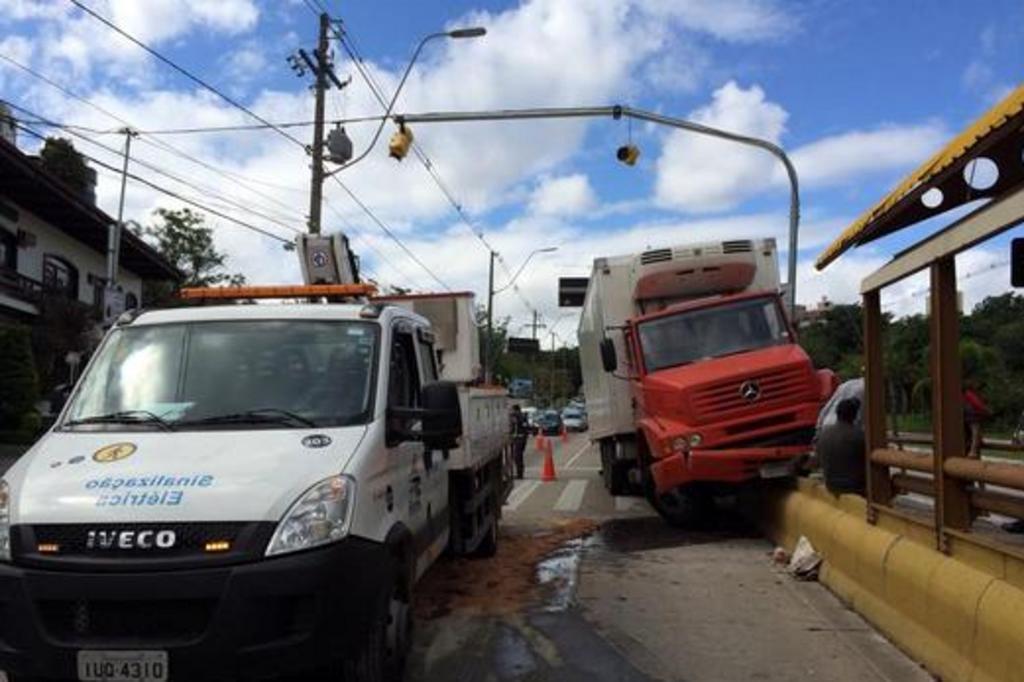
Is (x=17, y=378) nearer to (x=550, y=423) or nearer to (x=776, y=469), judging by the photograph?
(x=776, y=469)

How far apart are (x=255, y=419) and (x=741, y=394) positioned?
7831mm

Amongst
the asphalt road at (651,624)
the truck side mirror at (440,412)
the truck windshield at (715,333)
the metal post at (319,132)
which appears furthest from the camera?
the metal post at (319,132)

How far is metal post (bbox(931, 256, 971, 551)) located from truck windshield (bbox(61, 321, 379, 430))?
3.48m

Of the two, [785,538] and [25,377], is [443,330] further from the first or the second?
[25,377]

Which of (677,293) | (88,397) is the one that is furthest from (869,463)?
(677,293)

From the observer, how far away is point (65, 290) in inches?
1432

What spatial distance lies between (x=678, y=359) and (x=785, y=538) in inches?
126

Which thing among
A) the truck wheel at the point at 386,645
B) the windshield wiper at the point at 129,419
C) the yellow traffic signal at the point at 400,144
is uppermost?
the yellow traffic signal at the point at 400,144

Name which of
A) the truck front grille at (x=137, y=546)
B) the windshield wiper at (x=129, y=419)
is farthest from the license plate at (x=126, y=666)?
the windshield wiper at (x=129, y=419)

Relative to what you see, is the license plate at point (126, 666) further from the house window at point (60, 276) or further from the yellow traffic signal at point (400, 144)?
the house window at point (60, 276)

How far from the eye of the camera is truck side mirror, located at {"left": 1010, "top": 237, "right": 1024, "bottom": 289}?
6.40 meters

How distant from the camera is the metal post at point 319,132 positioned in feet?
72.8

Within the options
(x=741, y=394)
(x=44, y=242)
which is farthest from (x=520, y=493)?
(x=44, y=242)

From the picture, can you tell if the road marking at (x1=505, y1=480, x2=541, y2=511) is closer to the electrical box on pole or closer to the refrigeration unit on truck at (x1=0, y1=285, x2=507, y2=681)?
the electrical box on pole
